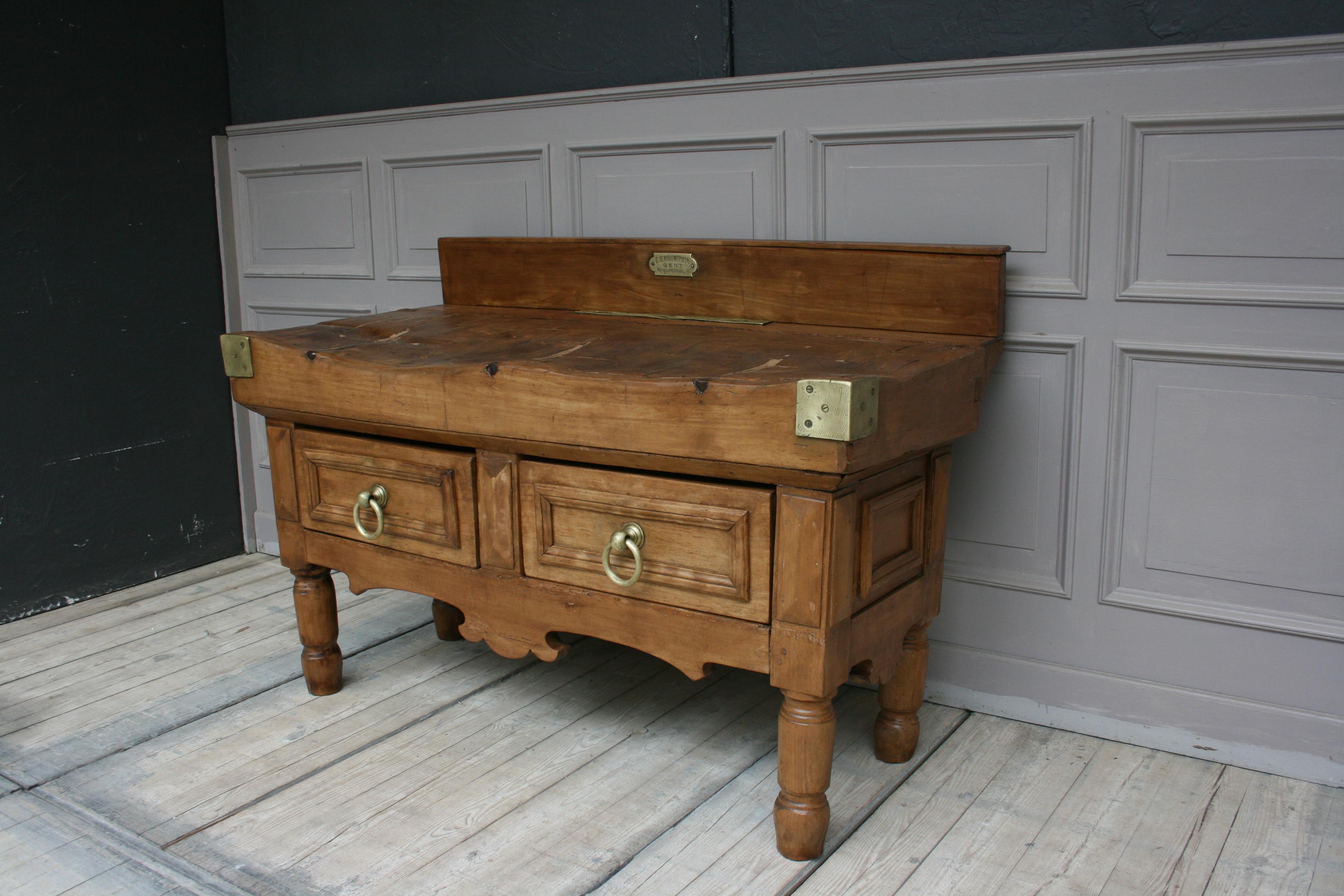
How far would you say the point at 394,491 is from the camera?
6.32ft

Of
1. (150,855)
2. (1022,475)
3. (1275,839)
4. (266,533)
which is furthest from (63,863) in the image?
(1275,839)

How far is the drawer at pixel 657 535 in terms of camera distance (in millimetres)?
1555

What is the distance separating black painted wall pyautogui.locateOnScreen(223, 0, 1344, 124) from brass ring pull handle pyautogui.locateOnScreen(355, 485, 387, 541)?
108 centimetres

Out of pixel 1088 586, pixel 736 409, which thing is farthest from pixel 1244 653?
pixel 736 409

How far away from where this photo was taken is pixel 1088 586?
204 cm

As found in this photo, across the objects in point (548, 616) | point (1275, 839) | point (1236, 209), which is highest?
point (1236, 209)

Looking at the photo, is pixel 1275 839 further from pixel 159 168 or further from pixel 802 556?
pixel 159 168

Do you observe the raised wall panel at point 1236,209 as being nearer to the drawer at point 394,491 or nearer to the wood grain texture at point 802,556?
the wood grain texture at point 802,556

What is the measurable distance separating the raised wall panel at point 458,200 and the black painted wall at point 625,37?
0.51 ft

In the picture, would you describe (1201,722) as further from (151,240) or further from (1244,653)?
(151,240)

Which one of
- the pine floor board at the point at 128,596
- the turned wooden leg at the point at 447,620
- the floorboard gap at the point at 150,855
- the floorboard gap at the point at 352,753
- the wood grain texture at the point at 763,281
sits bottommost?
the floorboard gap at the point at 150,855

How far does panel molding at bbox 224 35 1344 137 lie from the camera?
1.74 metres

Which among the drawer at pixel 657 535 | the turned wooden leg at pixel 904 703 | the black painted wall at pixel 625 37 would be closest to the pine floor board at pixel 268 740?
the drawer at pixel 657 535

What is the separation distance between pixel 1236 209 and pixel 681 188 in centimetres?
105
